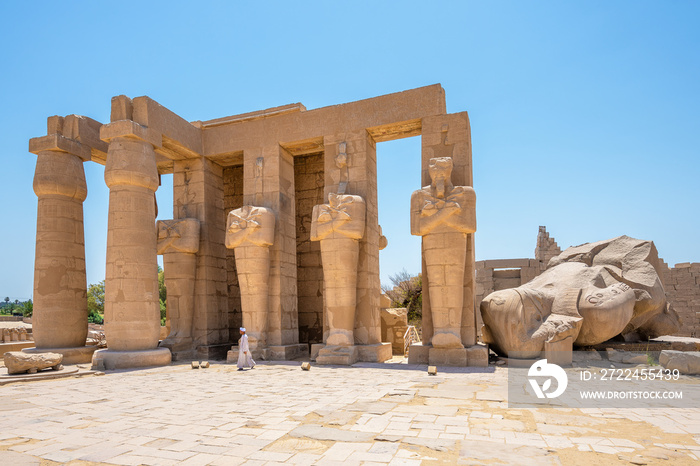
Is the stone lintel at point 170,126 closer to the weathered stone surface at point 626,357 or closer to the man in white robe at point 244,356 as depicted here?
the man in white robe at point 244,356

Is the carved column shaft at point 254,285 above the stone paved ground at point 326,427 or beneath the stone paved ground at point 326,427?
above

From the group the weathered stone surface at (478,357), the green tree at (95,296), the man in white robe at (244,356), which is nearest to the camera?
the weathered stone surface at (478,357)

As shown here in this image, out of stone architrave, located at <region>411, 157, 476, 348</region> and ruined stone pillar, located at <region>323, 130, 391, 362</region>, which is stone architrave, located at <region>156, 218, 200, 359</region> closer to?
ruined stone pillar, located at <region>323, 130, 391, 362</region>

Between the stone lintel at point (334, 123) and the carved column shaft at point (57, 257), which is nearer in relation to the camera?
the stone lintel at point (334, 123)

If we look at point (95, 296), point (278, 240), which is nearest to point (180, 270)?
point (278, 240)

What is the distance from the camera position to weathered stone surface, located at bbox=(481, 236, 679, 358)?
330 inches

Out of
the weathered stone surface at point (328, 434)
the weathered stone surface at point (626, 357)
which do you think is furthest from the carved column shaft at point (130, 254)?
the weathered stone surface at point (626, 357)

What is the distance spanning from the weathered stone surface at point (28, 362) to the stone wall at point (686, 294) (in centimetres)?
1781

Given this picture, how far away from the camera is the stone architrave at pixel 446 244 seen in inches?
351

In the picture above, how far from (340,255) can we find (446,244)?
7.20 feet

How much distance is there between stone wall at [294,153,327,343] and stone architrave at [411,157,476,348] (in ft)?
15.4

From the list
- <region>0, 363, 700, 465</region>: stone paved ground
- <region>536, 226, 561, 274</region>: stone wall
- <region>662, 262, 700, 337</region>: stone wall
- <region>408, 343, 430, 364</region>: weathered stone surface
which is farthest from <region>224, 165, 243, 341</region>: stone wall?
<region>662, 262, 700, 337</region>: stone wall

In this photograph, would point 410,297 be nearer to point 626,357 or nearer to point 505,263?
point 505,263

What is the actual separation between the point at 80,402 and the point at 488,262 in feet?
42.8
